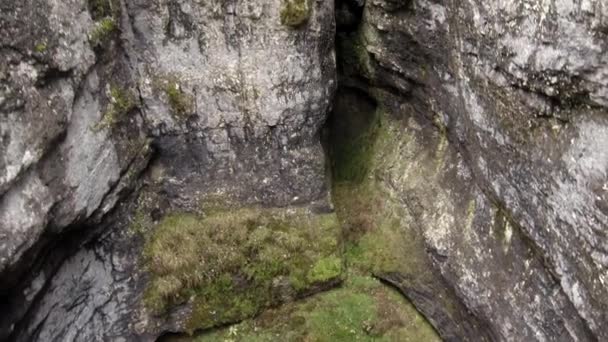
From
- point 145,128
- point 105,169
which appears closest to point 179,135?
point 145,128

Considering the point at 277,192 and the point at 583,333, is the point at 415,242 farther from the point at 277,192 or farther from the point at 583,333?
Answer: the point at 583,333

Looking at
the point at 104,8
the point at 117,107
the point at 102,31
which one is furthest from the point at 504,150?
the point at 104,8

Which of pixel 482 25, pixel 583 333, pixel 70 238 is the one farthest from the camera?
pixel 70 238

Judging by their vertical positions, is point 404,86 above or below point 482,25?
below

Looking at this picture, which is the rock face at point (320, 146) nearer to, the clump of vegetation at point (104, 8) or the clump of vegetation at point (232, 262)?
the clump of vegetation at point (104, 8)

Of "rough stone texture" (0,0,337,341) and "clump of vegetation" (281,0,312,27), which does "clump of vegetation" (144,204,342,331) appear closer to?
"rough stone texture" (0,0,337,341)
